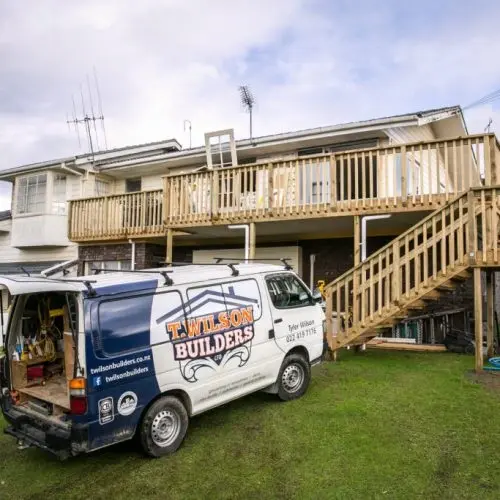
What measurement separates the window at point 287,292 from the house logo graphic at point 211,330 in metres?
0.45

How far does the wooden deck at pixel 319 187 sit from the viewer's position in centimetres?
785

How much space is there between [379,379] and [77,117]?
1628 centimetres

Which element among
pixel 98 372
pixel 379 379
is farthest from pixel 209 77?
pixel 98 372

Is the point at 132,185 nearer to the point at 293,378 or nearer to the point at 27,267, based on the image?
the point at 27,267

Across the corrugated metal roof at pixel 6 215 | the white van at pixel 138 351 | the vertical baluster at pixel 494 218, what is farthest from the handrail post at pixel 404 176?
the corrugated metal roof at pixel 6 215

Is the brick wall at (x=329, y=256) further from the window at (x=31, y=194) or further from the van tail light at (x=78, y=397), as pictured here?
the window at (x=31, y=194)

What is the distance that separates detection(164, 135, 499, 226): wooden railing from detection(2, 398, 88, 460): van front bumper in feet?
21.4

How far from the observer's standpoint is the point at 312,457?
12.9 feet

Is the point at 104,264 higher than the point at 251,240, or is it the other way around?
the point at 251,240

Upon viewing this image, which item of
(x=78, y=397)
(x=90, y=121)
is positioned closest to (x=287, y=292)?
(x=78, y=397)

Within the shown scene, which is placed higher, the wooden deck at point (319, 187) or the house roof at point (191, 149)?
the house roof at point (191, 149)

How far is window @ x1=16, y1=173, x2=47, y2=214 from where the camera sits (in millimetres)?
15016

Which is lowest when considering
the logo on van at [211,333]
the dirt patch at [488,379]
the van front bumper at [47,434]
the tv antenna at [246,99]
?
the dirt patch at [488,379]

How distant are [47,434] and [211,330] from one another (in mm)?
1843
